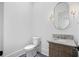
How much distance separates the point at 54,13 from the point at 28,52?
0.92 metres

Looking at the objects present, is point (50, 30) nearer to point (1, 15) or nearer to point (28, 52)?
point (28, 52)

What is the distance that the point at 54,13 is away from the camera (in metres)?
2.11

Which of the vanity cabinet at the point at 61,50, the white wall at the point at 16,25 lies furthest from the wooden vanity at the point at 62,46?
the white wall at the point at 16,25

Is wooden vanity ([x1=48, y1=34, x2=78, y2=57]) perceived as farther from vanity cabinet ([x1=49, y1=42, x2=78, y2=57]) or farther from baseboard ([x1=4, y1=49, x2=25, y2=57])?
baseboard ([x1=4, y1=49, x2=25, y2=57])

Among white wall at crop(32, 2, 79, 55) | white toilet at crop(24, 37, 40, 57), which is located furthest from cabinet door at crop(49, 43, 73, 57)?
white toilet at crop(24, 37, 40, 57)

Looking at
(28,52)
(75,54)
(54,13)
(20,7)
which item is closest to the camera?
(75,54)

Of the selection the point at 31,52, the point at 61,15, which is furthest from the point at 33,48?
the point at 61,15

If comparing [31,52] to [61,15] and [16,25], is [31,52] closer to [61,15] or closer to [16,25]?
[16,25]

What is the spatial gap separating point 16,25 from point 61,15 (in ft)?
2.89

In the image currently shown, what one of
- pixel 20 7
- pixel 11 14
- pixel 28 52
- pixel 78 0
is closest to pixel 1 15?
pixel 11 14

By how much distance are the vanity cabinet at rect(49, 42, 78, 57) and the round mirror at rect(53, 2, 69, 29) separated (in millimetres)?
415

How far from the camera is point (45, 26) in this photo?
2.06 m

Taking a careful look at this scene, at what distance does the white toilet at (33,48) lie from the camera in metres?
1.92

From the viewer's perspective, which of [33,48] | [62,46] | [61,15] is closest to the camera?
[62,46]
